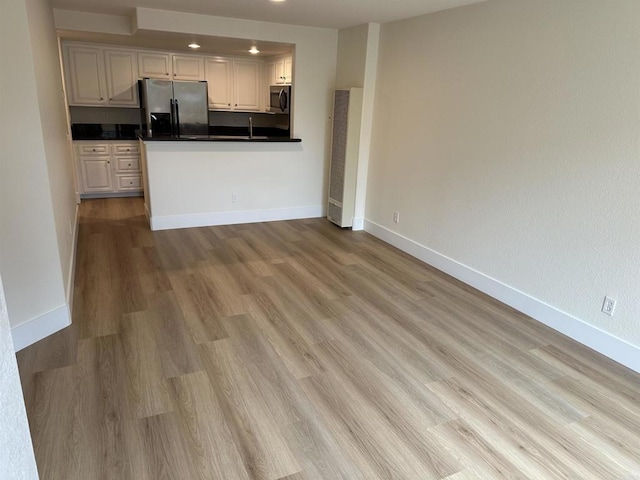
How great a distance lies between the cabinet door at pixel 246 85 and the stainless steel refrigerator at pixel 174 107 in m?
0.87

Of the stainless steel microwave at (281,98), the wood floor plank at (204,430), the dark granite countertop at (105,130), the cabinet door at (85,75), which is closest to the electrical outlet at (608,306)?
the wood floor plank at (204,430)

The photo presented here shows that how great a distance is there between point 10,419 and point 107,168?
5916 mm

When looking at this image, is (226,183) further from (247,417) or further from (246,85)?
(247,417)

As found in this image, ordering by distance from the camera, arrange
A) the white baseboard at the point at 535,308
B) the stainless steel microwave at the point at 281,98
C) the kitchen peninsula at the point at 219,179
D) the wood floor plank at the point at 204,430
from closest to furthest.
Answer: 1. the wood floor plank at the point at 204,430
2. the white baseboard at the point at 535,308
3. the kitchen peninsula at the point at 219,179
4. the stainless steel microwave at the point at 281,98

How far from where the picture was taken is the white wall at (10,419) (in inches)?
30.0

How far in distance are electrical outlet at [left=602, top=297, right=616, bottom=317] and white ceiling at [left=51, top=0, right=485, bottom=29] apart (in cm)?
233

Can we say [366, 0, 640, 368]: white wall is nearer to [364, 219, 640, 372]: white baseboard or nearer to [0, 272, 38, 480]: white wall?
[364, 219, 640, 372]: white baseboard

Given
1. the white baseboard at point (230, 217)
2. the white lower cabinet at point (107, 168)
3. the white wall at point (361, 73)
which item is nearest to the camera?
the white wall at point (361, 73)

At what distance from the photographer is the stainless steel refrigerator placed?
18.9 ft

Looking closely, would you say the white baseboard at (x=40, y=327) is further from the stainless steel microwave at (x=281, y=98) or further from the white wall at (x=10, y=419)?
the stainless steel microwave at (x=281, y=98)

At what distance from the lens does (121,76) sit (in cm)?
604

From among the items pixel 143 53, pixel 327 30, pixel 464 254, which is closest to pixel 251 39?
pixel 327 30

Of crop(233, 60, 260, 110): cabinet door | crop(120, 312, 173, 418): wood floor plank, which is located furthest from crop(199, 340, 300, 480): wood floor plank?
crop(233, 60, 260, 110): cabinet door

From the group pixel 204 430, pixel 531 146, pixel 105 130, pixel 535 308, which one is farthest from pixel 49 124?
pixel 105 130
